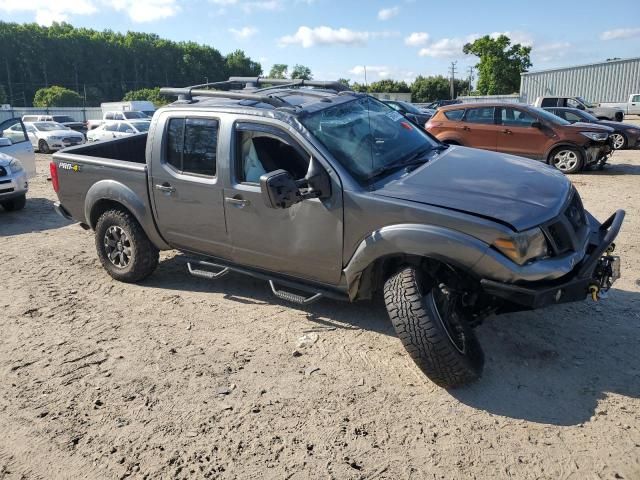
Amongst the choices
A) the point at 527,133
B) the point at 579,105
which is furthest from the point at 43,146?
the point at 579,105

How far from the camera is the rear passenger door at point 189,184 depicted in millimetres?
4324

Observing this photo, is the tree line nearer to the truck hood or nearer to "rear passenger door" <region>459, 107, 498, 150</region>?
"rear passenger door" <region>459, 107, 498, 150</region>

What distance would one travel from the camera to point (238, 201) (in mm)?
4148

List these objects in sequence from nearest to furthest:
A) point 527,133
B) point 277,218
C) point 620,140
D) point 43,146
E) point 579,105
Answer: point 277,218 < point 527,133 < point 620,140 < point 43,146 < point 579,105

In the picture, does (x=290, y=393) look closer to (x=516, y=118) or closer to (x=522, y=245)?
(x=522, y=245)

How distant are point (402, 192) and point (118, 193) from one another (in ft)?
9.59

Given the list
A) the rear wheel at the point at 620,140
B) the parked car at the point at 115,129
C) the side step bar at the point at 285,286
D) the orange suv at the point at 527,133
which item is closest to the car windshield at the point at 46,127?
the parked car at the point at 115,129

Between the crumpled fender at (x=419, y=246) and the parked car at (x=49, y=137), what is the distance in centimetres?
2074

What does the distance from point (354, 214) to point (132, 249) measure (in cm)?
264

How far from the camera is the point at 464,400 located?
3.27 metres

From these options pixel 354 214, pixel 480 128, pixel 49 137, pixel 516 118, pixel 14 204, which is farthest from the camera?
pixel 49 137

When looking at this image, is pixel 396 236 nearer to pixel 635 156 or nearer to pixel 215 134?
pixel 215 134

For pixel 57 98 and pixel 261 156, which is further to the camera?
pixel 57 98

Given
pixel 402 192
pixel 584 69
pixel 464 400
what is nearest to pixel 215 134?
pixel 402 192
